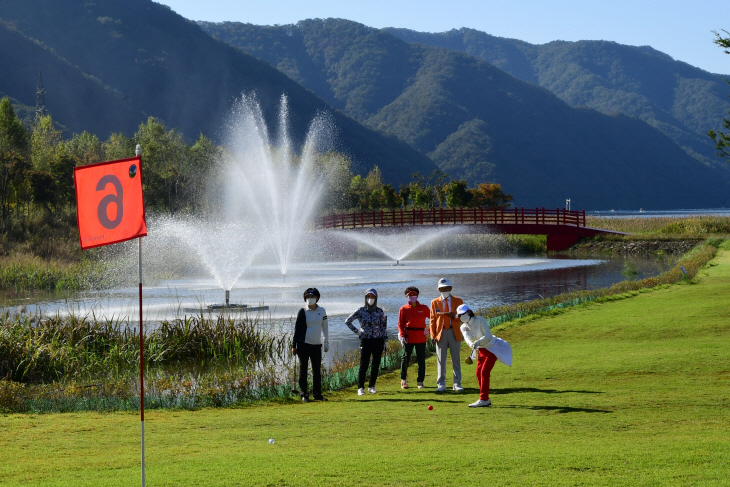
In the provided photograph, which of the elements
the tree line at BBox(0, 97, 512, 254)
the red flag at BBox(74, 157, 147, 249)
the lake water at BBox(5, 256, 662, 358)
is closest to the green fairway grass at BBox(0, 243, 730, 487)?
the red flag at BBox(74, 157, 147, 249)

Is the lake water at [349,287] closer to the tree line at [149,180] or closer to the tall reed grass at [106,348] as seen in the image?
the tall reed grass at [106,348]

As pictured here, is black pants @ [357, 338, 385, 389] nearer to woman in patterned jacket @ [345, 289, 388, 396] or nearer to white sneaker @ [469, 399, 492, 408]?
woman in patterned jacket @ [345, 289, 388, 396]

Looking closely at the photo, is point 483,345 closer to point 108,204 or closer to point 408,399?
point 408,399

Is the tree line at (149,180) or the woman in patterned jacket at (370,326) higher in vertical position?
the tree line at (149,180)

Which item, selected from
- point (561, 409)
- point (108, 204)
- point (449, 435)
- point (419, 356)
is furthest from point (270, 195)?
point (108, 204)

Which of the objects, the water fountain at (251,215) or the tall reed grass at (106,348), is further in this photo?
the water fountain at (251,215)

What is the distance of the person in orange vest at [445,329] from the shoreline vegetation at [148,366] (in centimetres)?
277

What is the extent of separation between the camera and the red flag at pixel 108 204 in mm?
9102

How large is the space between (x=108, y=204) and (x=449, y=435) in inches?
211

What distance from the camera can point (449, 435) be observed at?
34.1ft

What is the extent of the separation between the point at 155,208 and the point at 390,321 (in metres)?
50.2

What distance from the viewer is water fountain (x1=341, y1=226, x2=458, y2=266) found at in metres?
73.1

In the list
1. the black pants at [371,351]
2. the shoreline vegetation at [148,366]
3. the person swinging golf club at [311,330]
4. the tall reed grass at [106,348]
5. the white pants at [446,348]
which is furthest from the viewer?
the tall reed grass at [106,348]

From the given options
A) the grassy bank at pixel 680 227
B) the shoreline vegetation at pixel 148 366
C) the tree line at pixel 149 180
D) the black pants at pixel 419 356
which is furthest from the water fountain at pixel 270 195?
the black pants at pixel 419 356
